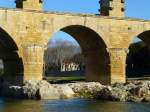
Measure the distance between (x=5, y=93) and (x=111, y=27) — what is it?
10.1m

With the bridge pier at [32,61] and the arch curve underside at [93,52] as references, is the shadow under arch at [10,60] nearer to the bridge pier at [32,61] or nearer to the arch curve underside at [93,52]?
the bridge pier at [32,61]

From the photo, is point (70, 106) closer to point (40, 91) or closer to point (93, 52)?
point (40, 91)

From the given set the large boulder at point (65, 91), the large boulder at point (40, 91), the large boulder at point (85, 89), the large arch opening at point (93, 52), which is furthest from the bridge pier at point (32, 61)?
the large arch opening at point (93, 52)

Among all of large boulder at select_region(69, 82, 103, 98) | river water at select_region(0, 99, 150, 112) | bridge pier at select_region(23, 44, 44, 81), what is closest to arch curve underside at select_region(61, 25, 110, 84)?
bridge pier at select_region(23, 44, 44, 81)

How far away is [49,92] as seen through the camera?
3158 cm

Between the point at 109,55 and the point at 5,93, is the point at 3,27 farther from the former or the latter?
the point at 109,55

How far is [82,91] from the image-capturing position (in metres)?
33.6

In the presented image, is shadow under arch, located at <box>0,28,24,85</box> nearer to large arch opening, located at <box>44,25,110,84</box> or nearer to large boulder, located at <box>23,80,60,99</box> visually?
large boulder, located at <box>23,80,60,99</box>

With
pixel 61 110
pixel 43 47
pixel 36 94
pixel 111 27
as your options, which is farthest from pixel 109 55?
pixel 61 110

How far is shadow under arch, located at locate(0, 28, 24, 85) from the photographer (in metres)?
33.5

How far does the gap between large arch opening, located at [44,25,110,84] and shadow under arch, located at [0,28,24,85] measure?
4747 mm

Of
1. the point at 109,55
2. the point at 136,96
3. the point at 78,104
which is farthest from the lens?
the point at 109,55

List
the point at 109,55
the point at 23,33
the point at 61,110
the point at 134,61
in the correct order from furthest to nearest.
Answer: the point at 134,61 < the point at 109,55 < the point at 23,33 < the point at 61,110

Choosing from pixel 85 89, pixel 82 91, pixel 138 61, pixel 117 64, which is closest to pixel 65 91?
pixel 82 91
